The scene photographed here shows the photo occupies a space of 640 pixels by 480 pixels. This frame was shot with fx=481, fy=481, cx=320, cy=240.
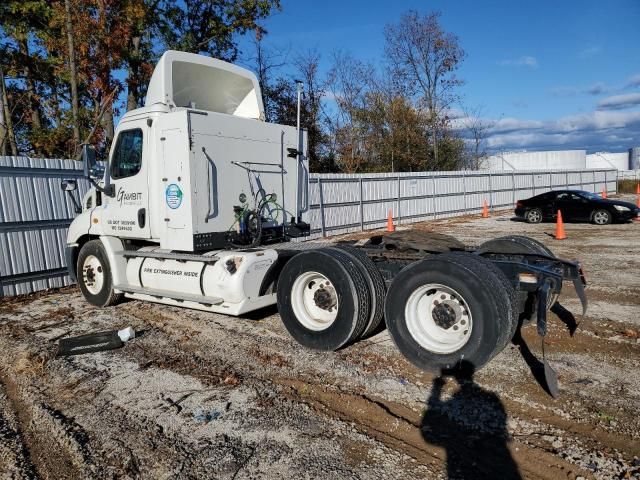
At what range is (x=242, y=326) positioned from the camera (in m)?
6.56

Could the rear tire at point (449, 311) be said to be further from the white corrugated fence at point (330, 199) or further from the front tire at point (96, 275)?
the white corrugated fence at point (330, 199)

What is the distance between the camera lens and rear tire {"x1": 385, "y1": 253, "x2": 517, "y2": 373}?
4.17 meters

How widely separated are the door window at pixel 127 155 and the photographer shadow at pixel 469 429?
16.1 feet

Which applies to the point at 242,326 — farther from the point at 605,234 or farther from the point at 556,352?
the point at 605,234

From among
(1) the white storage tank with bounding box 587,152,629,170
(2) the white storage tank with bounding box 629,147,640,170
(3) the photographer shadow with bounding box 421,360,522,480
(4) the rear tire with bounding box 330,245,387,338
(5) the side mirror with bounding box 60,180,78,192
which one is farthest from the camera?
(1) the white storage tank with bounding box 587,152,629,170

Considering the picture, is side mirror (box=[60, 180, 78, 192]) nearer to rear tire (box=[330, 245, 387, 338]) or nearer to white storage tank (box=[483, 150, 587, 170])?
rear tire (box=[330, 245, 387, 338])

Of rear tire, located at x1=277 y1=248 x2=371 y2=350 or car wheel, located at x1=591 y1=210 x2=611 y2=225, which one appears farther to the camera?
car wheel, located at x1=591 y1=210 x2=611 y2=225

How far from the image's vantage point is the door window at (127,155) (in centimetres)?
664

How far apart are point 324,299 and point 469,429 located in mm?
2155

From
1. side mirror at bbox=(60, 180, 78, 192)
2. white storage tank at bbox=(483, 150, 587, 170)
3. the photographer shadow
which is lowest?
the photographer shadow

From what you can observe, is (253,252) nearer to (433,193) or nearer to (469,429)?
(469,429)

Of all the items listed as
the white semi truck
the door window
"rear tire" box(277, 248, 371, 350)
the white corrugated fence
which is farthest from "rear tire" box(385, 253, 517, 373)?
the white corrugated fence

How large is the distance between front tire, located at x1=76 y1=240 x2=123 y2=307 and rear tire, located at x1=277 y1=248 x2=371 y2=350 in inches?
133

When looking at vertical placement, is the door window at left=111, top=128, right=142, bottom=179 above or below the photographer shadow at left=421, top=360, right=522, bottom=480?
above
